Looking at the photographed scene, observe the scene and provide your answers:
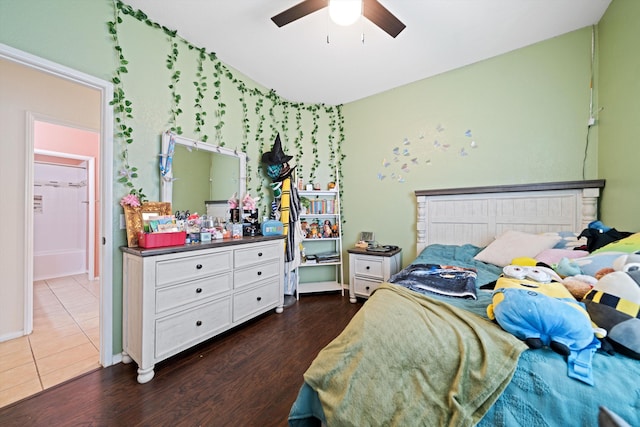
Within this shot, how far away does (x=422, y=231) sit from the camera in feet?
9.34

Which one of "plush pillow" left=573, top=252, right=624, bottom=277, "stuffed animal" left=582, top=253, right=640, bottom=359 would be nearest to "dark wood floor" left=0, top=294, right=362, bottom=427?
"stuffed animal" left=582, top=253, right=640, bottom=359

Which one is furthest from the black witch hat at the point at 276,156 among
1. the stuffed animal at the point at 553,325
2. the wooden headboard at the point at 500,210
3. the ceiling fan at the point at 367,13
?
the stuffed animal at the point at 553,325

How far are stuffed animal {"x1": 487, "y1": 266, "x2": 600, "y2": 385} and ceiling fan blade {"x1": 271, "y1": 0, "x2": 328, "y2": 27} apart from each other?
76.7 inches

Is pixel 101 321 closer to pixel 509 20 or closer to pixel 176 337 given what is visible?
pixel 176 337

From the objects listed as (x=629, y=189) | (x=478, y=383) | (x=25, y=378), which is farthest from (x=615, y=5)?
(x=25, y=378)

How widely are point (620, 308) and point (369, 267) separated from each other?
2.17m

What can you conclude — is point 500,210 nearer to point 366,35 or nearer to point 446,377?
point 366,35

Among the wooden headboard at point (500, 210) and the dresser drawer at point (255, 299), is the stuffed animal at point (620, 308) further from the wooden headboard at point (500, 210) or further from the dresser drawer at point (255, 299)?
the dresser drawer at point (255, 299)

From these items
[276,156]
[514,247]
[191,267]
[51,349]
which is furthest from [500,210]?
[51,349]

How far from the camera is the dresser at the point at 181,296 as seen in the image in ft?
5.28

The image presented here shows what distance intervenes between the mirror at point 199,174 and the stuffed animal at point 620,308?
8.73 ft

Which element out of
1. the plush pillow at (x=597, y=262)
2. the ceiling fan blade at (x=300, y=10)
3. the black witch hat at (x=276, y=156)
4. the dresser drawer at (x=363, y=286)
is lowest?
the dresser drawer at (x=363, y=286)

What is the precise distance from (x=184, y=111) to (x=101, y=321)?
6.04 feet

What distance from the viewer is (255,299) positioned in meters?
2.37
